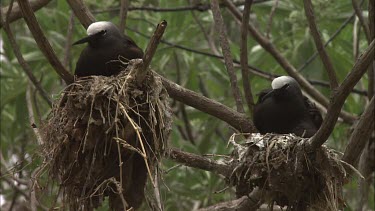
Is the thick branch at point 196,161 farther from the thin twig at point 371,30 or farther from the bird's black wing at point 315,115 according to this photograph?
the thin twig at point 371,30

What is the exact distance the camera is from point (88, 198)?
5066mm

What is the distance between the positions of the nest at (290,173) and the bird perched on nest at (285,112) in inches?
31.7

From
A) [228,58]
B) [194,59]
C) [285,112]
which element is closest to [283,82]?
[285,112]

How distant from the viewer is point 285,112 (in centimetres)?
620

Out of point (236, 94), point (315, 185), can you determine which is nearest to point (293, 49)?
point (236, 94)

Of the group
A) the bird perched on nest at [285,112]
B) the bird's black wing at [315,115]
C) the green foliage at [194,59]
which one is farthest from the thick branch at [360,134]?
the green foliage at [194,59]

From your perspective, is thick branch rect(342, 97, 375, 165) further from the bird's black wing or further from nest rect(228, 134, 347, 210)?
the bird's black wing

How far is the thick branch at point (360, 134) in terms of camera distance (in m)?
4.61

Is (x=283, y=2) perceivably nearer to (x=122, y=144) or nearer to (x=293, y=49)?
(x=293, y=49)

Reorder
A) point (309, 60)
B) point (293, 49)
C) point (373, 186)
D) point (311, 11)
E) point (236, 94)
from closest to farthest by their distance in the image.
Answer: point (311, 11)
point (236, 94)
point (309, 60)
point (293, 49)
point (373, 186)

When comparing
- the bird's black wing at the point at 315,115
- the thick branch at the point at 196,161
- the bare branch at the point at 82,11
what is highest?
the bare branch at the point at 82,11

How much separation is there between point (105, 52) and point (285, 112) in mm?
1323

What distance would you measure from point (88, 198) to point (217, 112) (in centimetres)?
109

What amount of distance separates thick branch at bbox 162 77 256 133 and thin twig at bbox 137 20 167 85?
69 centimetres
